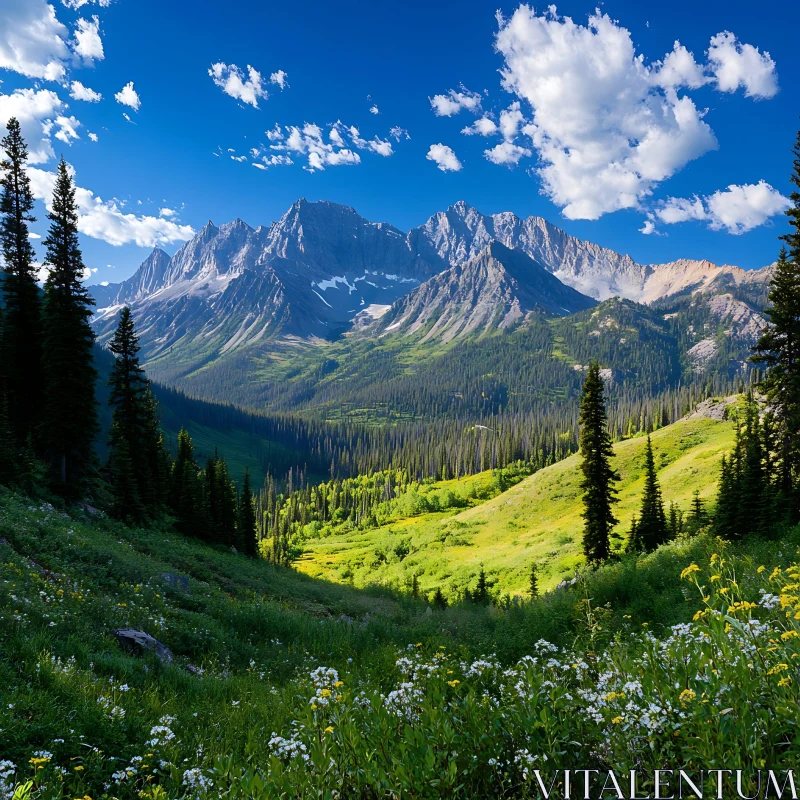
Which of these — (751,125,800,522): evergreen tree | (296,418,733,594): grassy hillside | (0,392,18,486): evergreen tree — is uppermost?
(751,125,800,522): evergreen tree

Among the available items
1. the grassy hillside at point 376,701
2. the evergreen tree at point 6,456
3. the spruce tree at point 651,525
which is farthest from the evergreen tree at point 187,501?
the spruce tree at point 651,525

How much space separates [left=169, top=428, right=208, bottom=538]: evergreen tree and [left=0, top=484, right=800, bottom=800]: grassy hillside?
31.0 m

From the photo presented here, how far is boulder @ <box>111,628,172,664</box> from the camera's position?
9.68 metres

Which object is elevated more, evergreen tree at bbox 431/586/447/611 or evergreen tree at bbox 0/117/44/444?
evergreen tree at bbox 0/117/44/444

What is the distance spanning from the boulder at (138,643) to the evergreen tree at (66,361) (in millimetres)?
22321

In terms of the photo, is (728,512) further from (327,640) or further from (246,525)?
(246,525)

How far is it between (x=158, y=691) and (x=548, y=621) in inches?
392

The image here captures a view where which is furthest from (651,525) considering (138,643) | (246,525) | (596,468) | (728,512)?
(246,525)

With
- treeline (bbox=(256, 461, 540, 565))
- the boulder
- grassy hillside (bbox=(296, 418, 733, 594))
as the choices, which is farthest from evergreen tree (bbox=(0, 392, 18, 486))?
treeline (bbox=(256, 461, 540, 565))

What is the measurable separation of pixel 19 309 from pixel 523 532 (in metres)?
63.2

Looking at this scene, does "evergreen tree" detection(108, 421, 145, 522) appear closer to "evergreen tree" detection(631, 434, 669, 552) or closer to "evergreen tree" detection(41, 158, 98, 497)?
"evergreen tree" detection(41, 158, 98, 497)

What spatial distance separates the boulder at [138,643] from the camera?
9680 mm

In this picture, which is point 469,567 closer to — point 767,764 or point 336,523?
point 767,764

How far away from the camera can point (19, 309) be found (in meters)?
31.3
